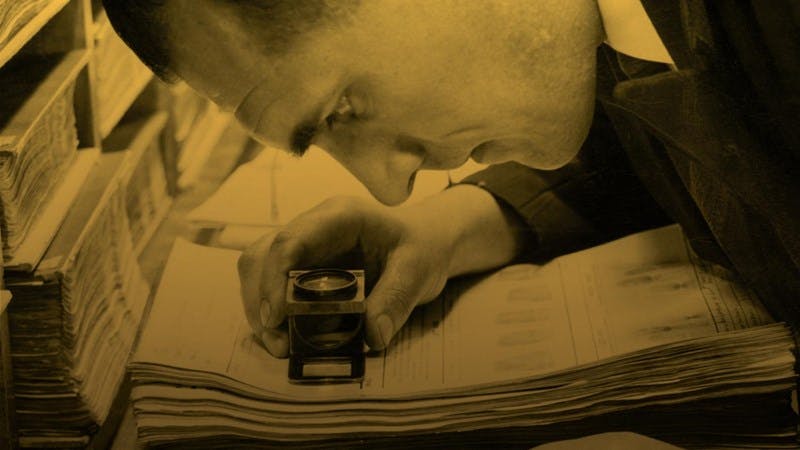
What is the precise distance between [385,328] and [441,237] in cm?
13

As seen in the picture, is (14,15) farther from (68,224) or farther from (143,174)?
(143,174)

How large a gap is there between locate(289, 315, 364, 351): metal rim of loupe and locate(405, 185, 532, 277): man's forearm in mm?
142

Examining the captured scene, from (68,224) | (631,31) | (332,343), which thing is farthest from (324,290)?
(68,224)

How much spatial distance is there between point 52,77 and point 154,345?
1.24 ft

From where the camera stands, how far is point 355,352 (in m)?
A: 0.93

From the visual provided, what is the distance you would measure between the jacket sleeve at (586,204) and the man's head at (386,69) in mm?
163

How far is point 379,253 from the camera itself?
3.34 feet

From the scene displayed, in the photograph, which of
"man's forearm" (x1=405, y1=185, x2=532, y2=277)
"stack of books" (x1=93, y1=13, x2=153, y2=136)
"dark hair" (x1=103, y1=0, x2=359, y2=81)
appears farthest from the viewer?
"stack of books" (x1=93, y1=13, x2=153, y2=136)

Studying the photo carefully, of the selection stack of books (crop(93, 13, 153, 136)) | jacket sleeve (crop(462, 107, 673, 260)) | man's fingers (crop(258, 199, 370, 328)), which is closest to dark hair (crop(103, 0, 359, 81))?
man's fingers (crop(258, 199, 370, 328))

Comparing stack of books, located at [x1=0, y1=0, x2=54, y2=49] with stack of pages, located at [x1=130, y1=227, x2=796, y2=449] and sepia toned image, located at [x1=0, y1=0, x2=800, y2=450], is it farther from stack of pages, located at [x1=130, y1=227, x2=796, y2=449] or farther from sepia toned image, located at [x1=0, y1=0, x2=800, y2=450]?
stack of pages, located at [x1=130, y1=227, x2=796, y2=449]

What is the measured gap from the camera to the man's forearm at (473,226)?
41.4 inches

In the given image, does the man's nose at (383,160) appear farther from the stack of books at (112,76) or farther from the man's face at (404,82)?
the stack of books at (112,76)

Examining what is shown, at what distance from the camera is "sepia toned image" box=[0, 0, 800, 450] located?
0.80 metres

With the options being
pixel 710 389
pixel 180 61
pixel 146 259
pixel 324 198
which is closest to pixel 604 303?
pixel 710 389
